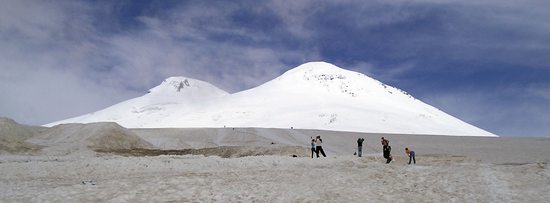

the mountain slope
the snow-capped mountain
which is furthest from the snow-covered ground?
the mountain slope

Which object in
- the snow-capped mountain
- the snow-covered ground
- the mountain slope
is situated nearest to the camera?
the snow-covered ground

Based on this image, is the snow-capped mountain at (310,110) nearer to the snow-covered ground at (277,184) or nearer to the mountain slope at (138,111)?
the mountain slope at (138,111)

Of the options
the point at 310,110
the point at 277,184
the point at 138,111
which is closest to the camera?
the point at 277,184

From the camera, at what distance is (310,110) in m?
118

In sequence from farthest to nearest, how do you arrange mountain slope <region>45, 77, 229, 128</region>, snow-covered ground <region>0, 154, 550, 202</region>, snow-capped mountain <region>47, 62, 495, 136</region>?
mountain slope <region>45, 77, 229, 128</region>
snow-capped mountain <region>47, 62, 495, 136</region>
snow-covered ground <region>0, 154, 550, 202</region>

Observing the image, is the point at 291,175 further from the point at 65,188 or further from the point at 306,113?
the point at 306,113

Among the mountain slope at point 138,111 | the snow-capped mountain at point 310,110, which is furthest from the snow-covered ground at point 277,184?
the mountain slope at point 138,111

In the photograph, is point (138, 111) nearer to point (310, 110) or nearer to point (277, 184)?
point (310, 110)

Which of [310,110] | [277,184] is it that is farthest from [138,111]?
[277,184]

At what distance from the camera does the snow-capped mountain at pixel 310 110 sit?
345 feet

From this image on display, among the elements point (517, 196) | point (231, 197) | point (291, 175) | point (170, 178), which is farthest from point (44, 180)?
point (517, 196)

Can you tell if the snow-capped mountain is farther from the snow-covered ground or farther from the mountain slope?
A: the snow-covered ground

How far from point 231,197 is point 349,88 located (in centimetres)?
14485

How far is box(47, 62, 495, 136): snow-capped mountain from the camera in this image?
105188 millimetres
